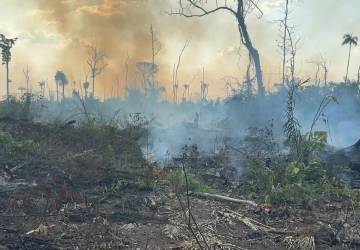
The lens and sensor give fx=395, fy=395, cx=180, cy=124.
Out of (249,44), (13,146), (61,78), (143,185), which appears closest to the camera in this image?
(143,185)

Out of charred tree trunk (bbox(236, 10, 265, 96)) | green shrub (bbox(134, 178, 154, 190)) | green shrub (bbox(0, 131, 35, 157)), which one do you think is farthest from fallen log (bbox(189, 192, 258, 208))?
charred tree trunk (bbox(236, 10, 265, 96))

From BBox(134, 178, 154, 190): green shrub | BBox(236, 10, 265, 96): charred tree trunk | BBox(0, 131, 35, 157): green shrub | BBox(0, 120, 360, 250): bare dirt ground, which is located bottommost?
BBox(0, 120, 360, 250): bare dirt ground

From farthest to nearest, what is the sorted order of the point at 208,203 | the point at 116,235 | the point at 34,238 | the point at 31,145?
the point at 31,145 → the point at 208,203 → the point at 116,235 → the point at 34,238

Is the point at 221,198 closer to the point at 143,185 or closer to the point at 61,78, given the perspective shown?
the point at 143,185

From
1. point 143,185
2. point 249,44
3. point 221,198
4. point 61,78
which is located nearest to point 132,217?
point 143,185

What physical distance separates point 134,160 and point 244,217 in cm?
519

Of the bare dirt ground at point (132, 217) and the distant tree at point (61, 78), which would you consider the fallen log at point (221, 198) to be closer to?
the bare dirt ground at point (132, 217)

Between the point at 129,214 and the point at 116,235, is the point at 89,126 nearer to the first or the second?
the point at 129,214

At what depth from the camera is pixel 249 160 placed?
9.80 m

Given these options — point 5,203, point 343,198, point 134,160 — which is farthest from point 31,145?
point 343,198

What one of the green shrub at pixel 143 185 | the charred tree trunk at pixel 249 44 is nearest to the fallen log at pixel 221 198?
the green shrub at pixel 143 185

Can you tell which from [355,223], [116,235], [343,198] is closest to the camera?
[116,235]

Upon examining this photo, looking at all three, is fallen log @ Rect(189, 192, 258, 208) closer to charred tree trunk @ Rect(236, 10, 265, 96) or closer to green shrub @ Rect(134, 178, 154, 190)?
green shrub @ Rect(134, 178, 154, 190)

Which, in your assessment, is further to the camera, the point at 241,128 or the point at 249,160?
the point at 241,128
